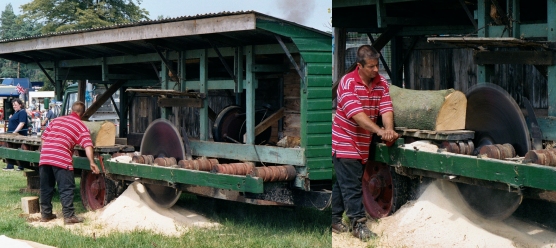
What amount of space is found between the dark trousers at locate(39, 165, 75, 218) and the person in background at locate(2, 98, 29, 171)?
16.9 inches

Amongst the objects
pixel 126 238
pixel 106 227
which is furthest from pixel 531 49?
pixel 106 227

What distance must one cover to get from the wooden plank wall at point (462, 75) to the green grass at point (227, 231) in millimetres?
1527

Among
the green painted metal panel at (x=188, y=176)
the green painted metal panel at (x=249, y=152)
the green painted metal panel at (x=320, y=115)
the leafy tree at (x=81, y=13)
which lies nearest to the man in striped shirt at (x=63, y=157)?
the green painted metal panel at (x=188, y=176)

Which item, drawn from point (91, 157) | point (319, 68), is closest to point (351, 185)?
point (319, 68)

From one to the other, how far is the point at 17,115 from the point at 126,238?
2.00 m

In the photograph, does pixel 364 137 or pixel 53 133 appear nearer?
pixel 364 137

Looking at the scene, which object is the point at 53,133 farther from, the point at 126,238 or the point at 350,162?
the point at 350,162

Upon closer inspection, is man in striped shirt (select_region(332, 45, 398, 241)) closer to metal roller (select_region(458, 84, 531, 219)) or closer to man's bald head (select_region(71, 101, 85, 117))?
metal roller (select_region(458, 84, 531, 219))

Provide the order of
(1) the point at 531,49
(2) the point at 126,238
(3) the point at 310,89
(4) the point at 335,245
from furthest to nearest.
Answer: (2) the point at 126,238 < (3) the point at 310,89 < (4) the point at 335,245 < (1) the point at 531,49

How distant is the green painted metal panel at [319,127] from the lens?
479 cm

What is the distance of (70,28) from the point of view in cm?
645

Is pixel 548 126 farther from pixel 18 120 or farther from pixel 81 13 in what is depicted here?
pixel 18 120

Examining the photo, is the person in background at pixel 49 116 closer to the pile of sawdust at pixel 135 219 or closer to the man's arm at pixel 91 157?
the man's arm at pixel 91 157

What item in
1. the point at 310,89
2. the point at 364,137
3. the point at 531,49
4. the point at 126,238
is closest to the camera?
the point at 531,49
